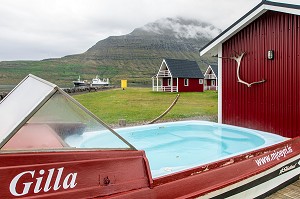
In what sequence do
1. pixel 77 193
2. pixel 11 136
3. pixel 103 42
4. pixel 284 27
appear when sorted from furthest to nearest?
1. pixel 103 42
2. pixel 284 27
3. pixel 77 193
4. pixel 11 136

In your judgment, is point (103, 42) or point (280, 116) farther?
point (103, 42)

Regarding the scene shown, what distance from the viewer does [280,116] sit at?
6.84m

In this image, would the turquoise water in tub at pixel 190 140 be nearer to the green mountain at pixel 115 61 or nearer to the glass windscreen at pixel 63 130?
the glass windscreen at pixel 63 130

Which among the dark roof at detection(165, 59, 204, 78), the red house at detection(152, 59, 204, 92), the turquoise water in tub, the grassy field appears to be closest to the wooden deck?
the turquoise water in tub

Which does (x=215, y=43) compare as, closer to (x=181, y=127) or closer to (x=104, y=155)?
(x=181, y=127)

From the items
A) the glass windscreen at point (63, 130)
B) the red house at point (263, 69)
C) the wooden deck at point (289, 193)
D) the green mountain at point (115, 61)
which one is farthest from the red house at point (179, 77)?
the green mountain at point (115, 61)

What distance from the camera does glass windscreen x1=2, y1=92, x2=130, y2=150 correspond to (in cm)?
257

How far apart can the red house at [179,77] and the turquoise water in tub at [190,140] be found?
88.3 ft

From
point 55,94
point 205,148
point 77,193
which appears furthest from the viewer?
point 205,148

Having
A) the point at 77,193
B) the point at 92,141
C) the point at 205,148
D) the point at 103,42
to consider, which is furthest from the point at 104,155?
the point at 103,42

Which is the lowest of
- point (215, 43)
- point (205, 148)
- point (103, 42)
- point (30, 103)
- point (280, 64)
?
point (205, 148)

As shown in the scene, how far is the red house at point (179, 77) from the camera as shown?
3547 cm

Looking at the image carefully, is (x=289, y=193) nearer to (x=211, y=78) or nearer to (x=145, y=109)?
(x=145, y=109)

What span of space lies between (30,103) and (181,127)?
6.25 metres
